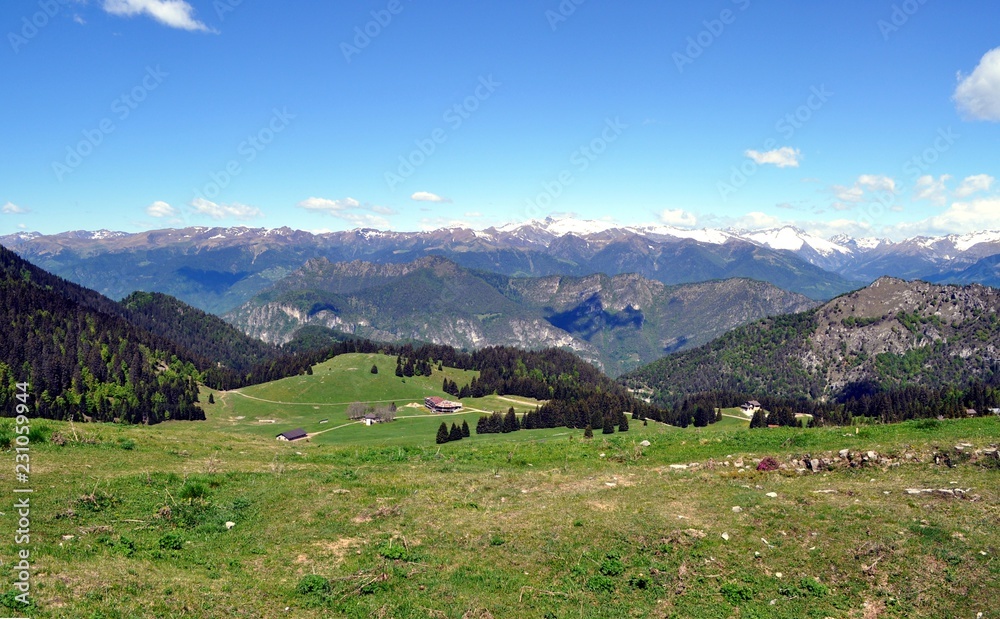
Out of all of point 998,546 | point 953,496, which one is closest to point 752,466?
point 953,496

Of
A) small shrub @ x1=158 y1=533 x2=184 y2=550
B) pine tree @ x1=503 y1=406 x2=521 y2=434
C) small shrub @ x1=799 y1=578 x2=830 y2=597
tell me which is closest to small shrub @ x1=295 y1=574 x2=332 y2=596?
small shrub @ x1=158 y1=533 x2=184 y2=550

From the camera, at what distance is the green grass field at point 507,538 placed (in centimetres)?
1747

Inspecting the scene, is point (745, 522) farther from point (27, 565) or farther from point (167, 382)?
point (167, 382)

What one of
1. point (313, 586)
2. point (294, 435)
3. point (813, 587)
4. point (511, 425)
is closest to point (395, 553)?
point (313, 586)

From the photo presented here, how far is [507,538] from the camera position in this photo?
22.7m

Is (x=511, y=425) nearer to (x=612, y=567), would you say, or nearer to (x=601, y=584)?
(x=612, y=567)

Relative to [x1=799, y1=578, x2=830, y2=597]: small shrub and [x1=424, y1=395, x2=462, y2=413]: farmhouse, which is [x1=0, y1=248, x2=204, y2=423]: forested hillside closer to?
[x1=424, y1=395, x2=462, y2=413]: farmhouse

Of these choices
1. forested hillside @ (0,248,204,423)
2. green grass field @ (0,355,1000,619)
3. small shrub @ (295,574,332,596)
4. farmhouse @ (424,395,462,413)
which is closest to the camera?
green grass field @ (0,355,1000,619)

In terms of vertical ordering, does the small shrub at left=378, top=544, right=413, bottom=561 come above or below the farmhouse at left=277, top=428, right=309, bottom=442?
above

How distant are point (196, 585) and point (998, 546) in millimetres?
27892

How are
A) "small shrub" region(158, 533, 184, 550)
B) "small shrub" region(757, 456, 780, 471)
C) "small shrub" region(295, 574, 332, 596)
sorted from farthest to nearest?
1. "small shrub" region(757, 456, 780, 471)
2. "small shrub" region(158, 533, 184, 550)
3. "small shrub" region(295, 574, 332, 596)

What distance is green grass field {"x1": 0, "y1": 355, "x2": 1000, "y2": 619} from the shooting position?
1747 cm

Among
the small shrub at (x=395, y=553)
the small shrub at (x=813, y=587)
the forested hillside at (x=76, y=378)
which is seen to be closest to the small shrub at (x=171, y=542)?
the small shrub at (x=395, y=553)

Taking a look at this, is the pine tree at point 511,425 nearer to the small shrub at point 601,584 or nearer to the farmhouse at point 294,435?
the farmhouse at point 294,435
